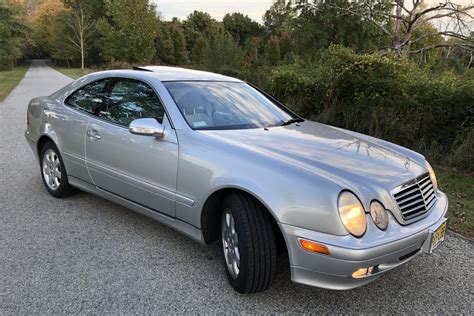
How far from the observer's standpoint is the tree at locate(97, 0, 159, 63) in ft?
126

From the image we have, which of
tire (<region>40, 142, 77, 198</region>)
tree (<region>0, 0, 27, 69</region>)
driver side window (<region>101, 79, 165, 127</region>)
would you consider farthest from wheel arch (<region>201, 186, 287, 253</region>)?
tree (<region>0, 0, 27, 69</region>)

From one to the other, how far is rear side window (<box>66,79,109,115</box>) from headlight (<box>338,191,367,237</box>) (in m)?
2.69

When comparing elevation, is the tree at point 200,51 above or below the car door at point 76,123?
below

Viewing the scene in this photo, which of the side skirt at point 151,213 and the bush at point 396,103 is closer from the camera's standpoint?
the side skirt at point 151,213

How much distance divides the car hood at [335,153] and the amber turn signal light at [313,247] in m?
0.39

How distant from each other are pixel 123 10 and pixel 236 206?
39.5 meters

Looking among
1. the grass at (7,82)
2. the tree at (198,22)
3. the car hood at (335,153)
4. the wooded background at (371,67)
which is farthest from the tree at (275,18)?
the car hood at (335,153)

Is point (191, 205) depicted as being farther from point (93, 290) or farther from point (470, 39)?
point (470, 39)

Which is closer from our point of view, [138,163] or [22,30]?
[138,163]

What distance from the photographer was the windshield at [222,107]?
137 inches

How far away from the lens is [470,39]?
15391 millimetres

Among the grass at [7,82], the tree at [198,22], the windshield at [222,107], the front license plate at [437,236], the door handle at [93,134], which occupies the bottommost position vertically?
the grass at [7,82]

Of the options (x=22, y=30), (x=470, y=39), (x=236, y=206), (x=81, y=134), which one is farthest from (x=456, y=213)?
(x=22, y=30)

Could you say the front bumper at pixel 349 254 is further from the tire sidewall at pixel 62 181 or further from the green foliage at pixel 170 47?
the green foliage at pixel 170 47
